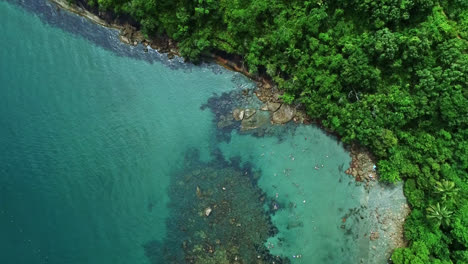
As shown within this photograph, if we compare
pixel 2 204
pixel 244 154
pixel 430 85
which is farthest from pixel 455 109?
pixel 2 204

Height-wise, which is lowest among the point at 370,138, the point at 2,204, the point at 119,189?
the point at 2,204

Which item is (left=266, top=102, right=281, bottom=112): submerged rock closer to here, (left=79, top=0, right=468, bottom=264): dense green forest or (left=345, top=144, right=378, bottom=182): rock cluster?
(left=79, top=0, right=468, bottom=264): dense green forest

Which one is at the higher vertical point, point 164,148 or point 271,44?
point 271,44

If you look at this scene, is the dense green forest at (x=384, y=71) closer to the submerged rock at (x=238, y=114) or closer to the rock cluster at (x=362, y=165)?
the rock cluster at (x=362, y=165)

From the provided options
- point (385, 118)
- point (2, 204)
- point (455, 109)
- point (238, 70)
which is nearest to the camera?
→ point (455, 109)

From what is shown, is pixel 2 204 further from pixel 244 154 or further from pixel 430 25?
pixel 430 25

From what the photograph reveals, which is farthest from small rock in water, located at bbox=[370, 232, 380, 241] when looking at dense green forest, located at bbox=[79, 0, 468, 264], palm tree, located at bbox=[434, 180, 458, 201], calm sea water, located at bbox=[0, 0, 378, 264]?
palm tree, located at bbox=[434, 180, 458, 201]
